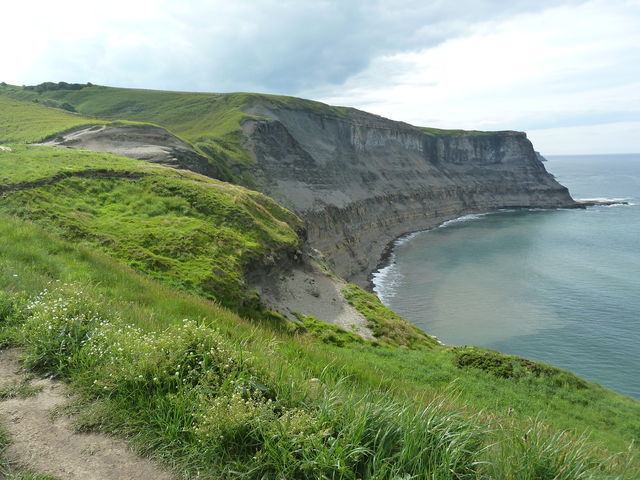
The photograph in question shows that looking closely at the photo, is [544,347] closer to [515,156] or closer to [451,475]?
[451,475]

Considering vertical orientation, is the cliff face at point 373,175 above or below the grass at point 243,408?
above

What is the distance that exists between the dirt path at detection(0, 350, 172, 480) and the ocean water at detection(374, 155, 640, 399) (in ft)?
121

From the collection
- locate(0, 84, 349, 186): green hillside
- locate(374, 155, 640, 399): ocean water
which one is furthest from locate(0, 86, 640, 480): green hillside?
locate(0, 84, 349, 186): green hillside

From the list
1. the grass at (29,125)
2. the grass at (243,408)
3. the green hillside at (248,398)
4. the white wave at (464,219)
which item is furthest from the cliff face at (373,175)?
the grass at (243,408)

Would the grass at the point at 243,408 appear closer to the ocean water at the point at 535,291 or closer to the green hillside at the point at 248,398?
the green hillside at the point at 248,398

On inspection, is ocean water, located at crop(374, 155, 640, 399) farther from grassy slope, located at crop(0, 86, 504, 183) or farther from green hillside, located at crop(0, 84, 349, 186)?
green hillside, located at crop(0, 84, 349, 186)

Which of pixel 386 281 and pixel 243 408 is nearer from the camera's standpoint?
pixel 243 408

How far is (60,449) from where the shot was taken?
16.1ft

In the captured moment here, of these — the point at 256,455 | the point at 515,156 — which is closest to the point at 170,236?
the point at 256,455

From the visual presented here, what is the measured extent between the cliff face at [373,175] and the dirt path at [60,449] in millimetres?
54327

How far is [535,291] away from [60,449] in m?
57.0

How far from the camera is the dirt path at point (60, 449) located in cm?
464

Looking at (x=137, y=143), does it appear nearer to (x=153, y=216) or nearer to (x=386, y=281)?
(x=153, y=216)

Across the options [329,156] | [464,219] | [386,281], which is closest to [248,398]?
[386,281]
